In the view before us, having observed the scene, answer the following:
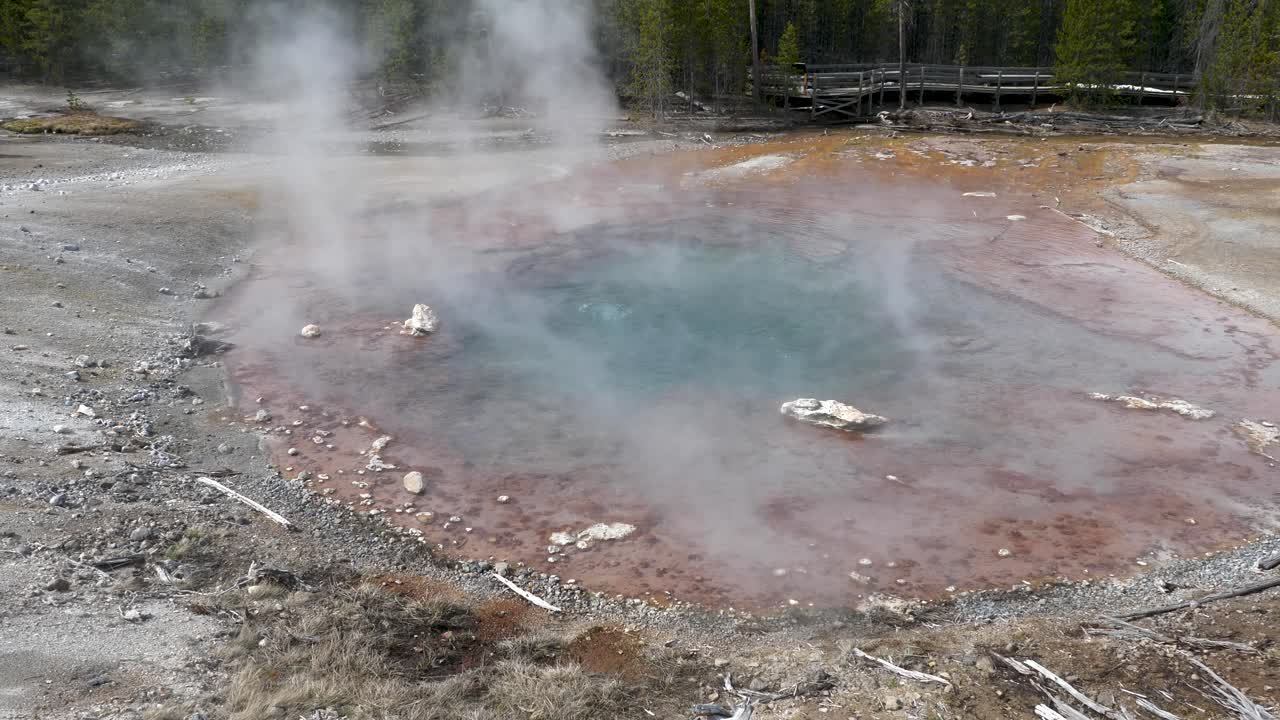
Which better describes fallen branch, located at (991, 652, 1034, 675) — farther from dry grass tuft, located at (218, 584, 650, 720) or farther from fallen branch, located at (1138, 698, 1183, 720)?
dry grass tuft, located at (218, 584, 650, 720)

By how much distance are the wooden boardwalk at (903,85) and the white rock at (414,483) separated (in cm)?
2054

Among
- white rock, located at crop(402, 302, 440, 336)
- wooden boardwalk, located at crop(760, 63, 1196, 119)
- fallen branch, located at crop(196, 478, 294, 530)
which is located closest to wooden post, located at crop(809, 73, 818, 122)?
wooden boardwalk, located at crop(760, 63, 1196, 119)

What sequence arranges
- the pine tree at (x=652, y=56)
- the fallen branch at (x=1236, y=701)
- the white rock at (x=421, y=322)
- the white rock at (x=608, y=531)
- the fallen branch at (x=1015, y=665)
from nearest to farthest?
the fallen branch at (x=1236, y=701), the fallen branch at (x=1015, y=665), the white rock at (x=608, y=531), the white rock at (x=421, y=322), the pine tree at (x=652, y=56)

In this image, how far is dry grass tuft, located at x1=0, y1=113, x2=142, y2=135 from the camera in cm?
2111

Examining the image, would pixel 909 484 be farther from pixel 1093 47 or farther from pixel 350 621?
pixel 1093 47

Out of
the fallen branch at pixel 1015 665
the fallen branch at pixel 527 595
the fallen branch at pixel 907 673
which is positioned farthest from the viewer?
the fallen branch at pixel 527 595

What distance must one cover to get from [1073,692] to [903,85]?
24.0 meters

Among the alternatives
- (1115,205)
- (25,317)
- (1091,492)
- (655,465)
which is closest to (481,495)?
(655,465)

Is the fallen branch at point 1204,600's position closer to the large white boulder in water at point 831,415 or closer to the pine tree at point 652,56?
the large white boulder in water at point 831,415

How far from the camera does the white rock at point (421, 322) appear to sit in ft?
34.1

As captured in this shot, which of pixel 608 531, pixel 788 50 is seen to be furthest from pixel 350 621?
pixel 788 50

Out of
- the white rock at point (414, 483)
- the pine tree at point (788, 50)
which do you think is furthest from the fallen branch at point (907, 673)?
the pine tree at point (788, 50)

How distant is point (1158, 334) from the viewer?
1029cm

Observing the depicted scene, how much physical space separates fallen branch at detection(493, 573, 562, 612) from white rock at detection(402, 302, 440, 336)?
470 cm
